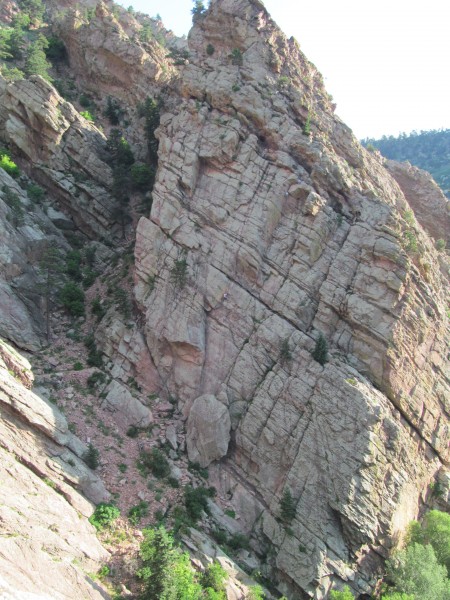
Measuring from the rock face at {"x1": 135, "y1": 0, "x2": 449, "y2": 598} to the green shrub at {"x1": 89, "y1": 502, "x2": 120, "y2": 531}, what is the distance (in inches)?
289

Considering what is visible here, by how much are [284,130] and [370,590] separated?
112 ft

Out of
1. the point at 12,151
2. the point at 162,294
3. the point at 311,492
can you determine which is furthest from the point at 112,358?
the point at 12,151

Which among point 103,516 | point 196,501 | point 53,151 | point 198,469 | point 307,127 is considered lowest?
point 103,516

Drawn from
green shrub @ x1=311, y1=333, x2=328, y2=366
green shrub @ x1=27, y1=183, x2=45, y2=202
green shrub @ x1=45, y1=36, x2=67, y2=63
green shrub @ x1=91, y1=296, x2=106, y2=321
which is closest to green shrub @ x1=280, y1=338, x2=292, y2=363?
green shrub @ x1=311, y1=333, x2=328, y2=366

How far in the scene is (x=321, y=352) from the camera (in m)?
29.7

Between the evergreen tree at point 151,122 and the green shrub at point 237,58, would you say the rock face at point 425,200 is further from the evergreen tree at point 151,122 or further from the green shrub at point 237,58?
the evergreen tree at point 151,122

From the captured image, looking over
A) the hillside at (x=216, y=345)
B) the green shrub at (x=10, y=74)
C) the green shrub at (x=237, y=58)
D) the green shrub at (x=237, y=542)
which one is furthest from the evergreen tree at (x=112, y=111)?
the green shrub at (x=237, y=542)

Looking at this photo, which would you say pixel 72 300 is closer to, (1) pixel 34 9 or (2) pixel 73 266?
(2) pixel 73 266

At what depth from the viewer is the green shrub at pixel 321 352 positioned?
2975 cm

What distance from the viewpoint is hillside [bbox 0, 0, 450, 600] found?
22.0m

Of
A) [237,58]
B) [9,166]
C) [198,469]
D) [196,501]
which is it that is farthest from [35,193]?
[196,501]

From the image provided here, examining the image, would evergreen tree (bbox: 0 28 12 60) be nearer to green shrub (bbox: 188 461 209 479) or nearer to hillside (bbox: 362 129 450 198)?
green shrub (bbox: 188 461 209 479)

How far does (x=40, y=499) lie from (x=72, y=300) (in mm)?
18916

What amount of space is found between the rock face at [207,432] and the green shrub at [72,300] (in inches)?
510
